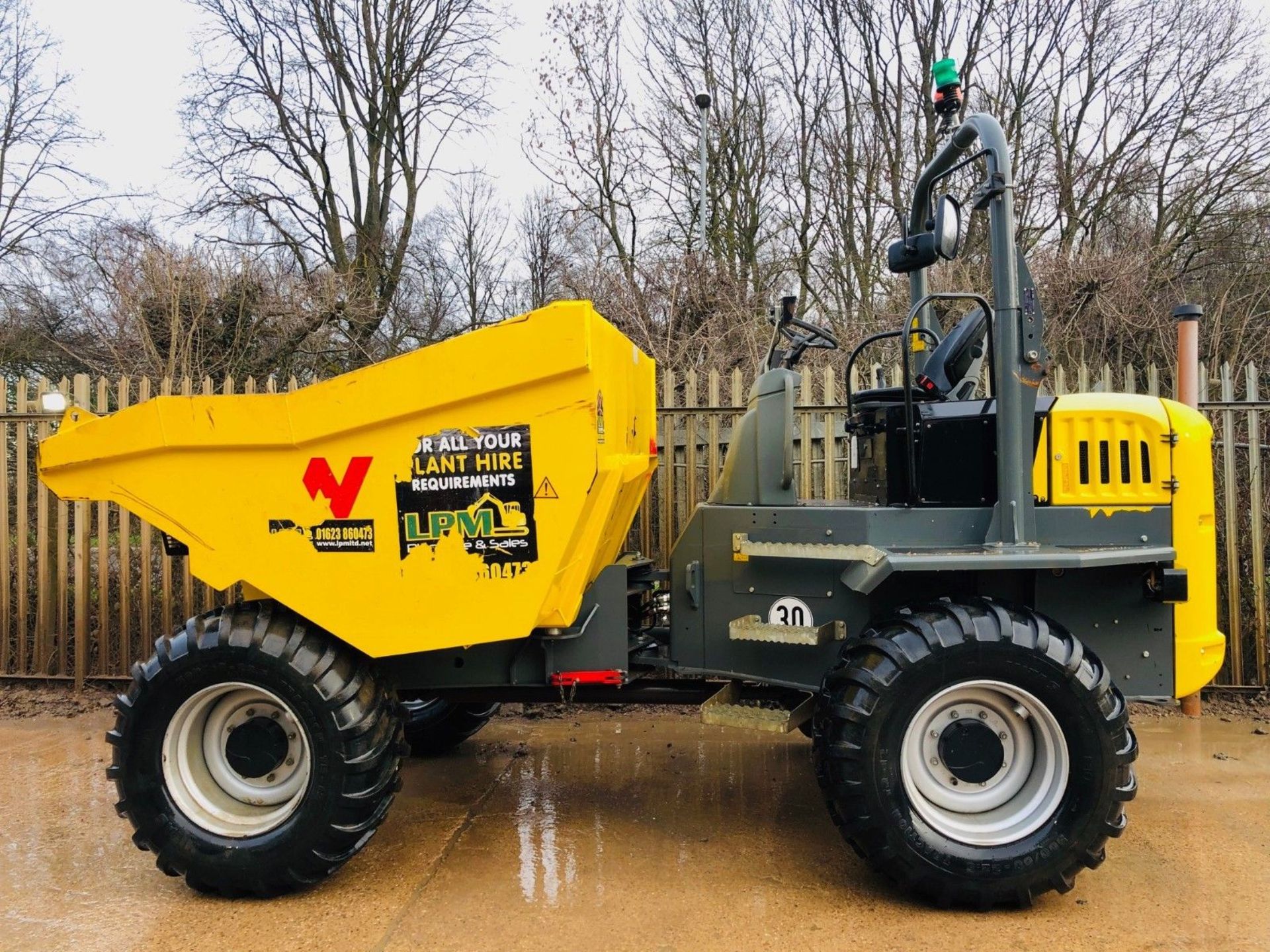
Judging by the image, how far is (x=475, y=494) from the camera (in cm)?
302

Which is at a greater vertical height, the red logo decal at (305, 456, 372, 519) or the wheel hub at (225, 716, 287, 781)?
the red logo decal at (305, 456, 372, 519)

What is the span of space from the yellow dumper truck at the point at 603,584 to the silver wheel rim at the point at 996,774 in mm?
11

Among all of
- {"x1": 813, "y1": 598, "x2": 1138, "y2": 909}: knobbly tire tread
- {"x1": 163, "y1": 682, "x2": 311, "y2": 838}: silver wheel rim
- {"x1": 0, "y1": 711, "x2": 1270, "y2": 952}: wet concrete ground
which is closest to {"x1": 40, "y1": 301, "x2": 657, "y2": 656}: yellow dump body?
{"x1": 163, "y1": 682, "x2": 311, "y2": 838}: silver wheel rim

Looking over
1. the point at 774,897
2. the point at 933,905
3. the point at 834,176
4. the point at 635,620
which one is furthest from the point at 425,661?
the point at 834,176

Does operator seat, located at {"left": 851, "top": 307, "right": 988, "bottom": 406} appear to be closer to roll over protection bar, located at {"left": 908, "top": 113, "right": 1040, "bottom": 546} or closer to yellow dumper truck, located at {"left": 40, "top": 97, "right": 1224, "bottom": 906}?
yellow dumper truck, located at {"left": 40, "top": 97, "right": 1224, "bottom": 906}

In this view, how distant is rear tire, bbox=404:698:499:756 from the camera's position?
4.41 meters

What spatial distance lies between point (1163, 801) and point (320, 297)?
371 inches

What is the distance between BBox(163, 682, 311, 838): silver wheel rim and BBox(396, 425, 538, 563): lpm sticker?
2.99ft

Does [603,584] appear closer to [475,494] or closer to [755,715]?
[475,494]

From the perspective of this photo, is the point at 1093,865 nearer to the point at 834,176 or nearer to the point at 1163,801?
the point at 1163,801

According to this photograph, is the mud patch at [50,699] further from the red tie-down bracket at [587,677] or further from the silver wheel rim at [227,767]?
the red tie-down bracket at [587,677]

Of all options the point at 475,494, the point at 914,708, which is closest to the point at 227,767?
the point at 475,494

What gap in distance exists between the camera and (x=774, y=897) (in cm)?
299

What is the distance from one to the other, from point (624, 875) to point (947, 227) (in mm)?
2881
